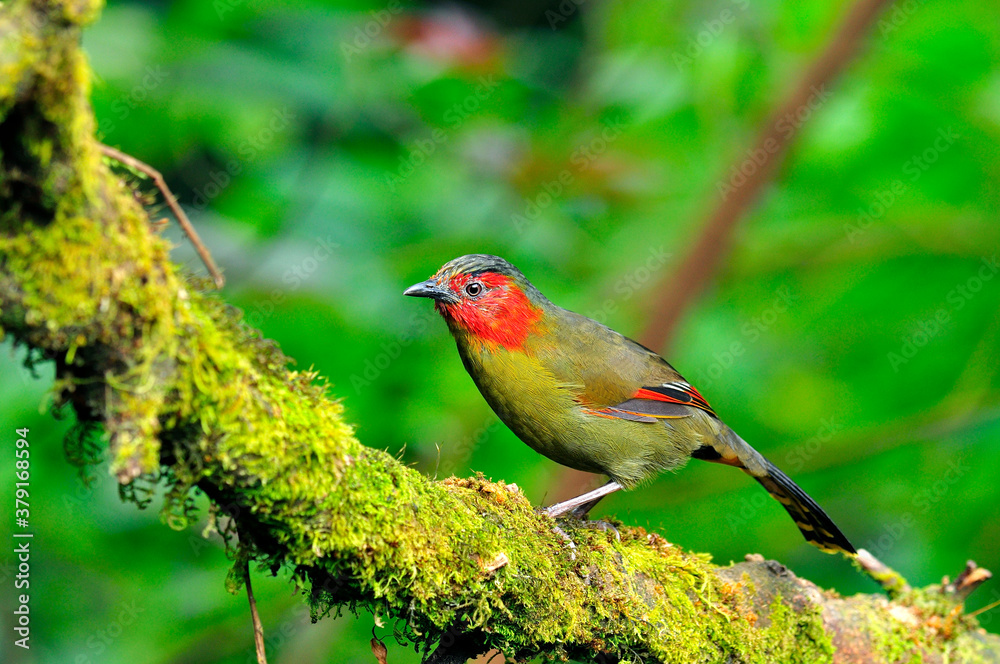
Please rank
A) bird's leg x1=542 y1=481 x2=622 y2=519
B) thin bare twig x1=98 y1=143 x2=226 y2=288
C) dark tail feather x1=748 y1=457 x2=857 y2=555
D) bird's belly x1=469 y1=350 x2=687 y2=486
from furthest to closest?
dark tail feather x1=748 y1=457 x2=857 y2=555, bird's belly x1=469 y1=350 x2=687 y2=486, bird's leg x1=542 y1=481 x2=622 y2=519, thin bare twig x1=98 y1=143 x2=226 y2=288

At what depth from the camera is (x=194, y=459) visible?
68.0 inches

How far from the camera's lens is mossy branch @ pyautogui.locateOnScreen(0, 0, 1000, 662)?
1.43m

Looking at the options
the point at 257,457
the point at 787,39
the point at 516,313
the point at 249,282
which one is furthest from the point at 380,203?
the point at 257,457

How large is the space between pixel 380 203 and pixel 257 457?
3.77 meters

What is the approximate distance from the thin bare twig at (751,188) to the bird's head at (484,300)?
5.35 feet

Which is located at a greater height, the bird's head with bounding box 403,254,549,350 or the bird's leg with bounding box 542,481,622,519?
the bird's head with bounding box 403,254,549,350

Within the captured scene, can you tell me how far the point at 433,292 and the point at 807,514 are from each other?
227cm

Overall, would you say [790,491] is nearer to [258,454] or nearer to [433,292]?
[433,292]

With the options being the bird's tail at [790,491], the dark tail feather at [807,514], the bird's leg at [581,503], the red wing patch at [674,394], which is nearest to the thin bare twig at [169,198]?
the bird's leg at [581,503]

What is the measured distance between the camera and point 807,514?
4.20 metres

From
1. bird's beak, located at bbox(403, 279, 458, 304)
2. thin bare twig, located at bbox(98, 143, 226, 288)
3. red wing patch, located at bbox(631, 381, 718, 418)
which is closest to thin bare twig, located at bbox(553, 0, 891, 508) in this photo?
red wing patch, located at bbox(631, 381, 718, 418)

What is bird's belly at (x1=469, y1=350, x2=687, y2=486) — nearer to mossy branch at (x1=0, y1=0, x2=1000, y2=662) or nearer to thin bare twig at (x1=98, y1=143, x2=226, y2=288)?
mossy branch at (x1=0, y1=0, x2=1000, y2=662)

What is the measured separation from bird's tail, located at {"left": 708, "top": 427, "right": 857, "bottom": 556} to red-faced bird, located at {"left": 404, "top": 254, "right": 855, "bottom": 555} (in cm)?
1

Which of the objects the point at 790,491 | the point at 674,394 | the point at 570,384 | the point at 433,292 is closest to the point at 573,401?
the point at 570,384
